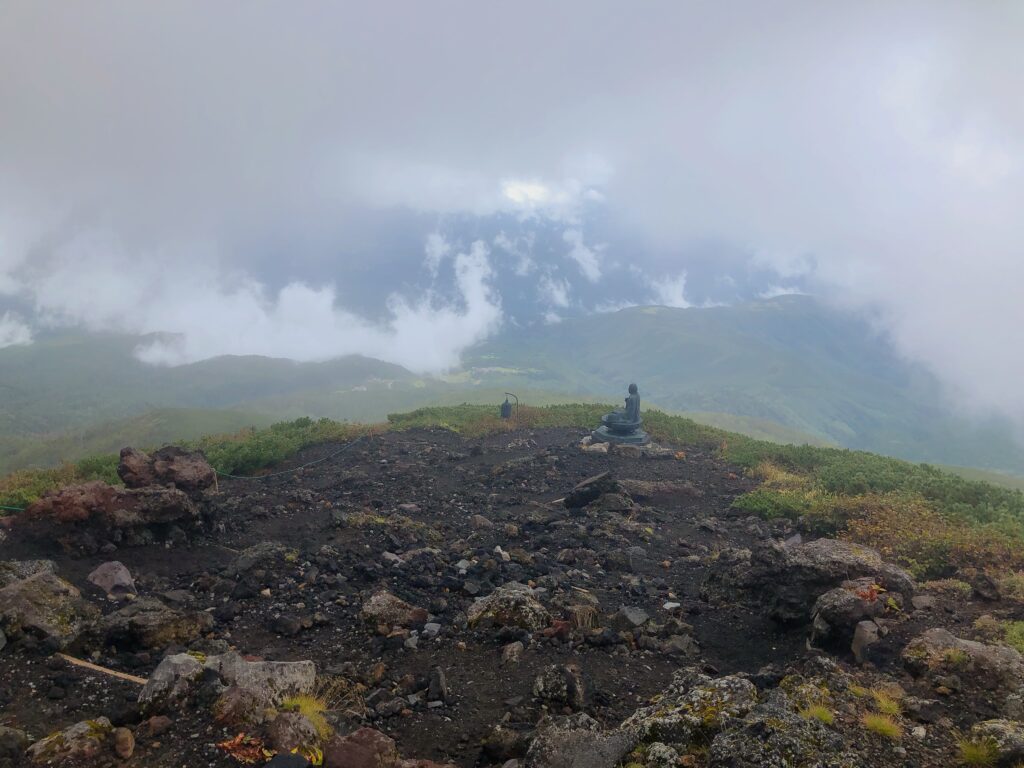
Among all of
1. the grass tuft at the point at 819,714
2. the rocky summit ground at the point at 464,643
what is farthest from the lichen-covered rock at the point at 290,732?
the grass tuft at the point at 819,714

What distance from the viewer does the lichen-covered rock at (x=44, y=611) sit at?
7855mm

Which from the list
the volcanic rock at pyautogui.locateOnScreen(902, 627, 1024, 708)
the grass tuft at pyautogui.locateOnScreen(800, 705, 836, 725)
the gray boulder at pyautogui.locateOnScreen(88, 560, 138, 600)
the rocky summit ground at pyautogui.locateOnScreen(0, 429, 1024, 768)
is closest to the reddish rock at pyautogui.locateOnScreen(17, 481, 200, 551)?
the rocky summit ground at pyautogui.locateOnScreen(0, 429, 1024, 768)

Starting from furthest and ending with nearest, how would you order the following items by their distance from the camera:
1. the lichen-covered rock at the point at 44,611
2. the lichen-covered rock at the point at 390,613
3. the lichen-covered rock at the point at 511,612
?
the lichen-covered rock at the point at 390,613 → the lichen-covered rock at the point at 511,612 → the lichen-covered rock at the point at 44,611

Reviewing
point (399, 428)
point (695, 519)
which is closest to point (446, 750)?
point (695, 519)

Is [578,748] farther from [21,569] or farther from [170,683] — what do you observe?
[21,569]

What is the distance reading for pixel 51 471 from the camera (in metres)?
19.9

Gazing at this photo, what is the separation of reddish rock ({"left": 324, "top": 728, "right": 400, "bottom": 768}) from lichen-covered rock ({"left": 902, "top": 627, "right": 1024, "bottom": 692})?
617cm

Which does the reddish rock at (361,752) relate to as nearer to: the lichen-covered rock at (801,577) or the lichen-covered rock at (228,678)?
the lichen-covered rock at (228,678)

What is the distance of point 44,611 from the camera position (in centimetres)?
822

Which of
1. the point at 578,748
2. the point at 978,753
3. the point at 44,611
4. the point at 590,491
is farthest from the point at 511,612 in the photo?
the point at 590,491

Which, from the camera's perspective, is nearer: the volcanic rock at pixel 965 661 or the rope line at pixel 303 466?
the volcanic rock at pixel 965 661

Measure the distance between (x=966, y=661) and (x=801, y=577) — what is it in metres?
2.79

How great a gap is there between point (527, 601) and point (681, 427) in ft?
80.0

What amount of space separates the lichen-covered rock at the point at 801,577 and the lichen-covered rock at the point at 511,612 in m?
3.64
